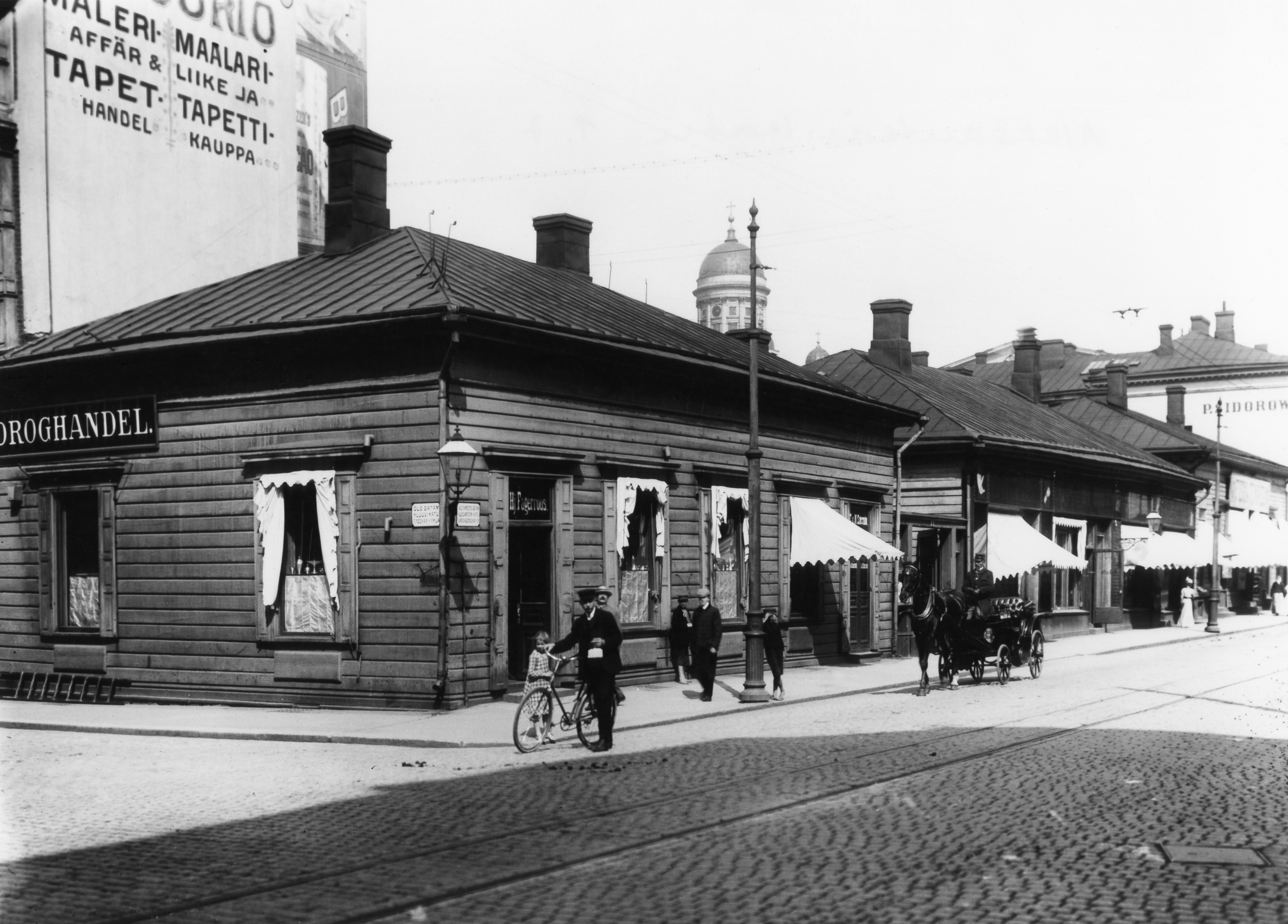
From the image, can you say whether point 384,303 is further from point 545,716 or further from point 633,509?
point 545,716

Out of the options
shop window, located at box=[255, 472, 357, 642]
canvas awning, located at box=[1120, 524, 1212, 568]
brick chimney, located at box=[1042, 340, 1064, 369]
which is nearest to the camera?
shop window, located at box=[255, 472, 357, 642]

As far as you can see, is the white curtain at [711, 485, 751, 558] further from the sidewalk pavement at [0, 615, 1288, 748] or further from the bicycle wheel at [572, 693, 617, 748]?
the bicycle wheel at [572, 693, 617, 748]

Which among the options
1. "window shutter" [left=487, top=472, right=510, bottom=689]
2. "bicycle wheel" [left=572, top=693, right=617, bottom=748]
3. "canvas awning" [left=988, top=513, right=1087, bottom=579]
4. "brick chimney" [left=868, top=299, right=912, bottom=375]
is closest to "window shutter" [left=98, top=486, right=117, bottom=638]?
"window shutter" [left=487, top=472, right=510, bottom=689]

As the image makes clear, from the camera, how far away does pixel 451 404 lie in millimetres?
18453

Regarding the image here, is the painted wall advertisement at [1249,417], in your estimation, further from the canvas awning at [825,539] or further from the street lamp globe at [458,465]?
the street lamp globe at [458,465]

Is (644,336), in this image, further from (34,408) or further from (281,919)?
(281,919)

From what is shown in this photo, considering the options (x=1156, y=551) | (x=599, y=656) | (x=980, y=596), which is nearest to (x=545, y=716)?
(x=599, y=656)

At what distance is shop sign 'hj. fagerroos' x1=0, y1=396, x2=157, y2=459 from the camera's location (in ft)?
68.1

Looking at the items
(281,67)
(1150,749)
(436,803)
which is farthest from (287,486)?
(281,67)

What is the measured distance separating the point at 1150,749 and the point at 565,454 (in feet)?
30.6

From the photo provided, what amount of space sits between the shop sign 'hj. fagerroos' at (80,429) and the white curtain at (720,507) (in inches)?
359

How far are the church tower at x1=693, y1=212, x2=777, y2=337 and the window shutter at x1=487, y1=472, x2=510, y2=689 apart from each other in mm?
113570

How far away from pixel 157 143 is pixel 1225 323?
219ft

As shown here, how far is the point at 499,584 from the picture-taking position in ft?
61.9
